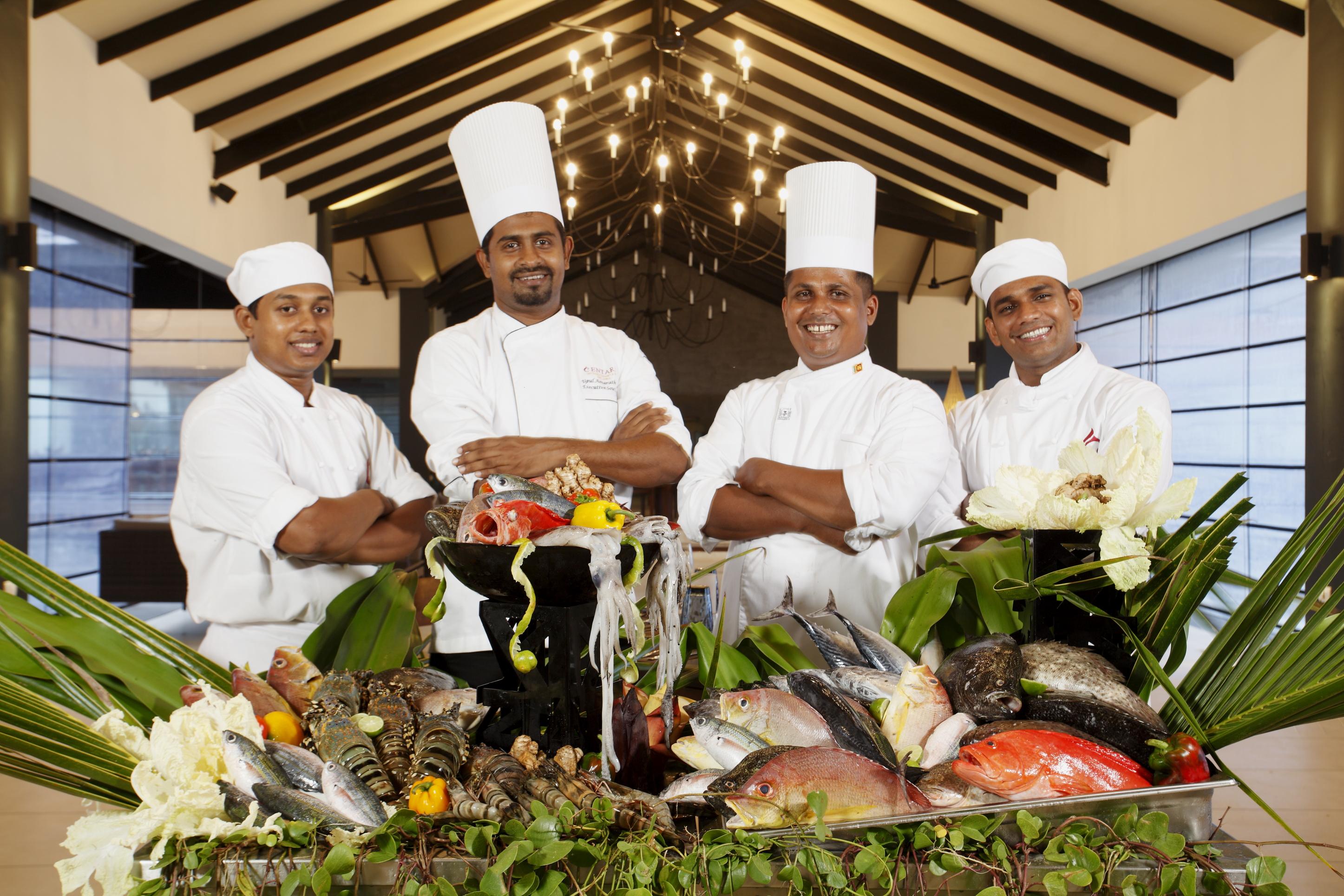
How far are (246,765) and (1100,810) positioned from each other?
0.71m

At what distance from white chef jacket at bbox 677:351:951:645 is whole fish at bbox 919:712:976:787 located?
2.03 feet

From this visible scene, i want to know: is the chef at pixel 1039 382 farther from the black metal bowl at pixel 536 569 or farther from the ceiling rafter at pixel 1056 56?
the ceiling rafter at pixel 1056 56

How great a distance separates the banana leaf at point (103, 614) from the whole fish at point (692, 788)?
513 millimetres

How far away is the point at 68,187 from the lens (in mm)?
4867

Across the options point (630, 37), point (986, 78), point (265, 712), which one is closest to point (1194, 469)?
point (986, 78)

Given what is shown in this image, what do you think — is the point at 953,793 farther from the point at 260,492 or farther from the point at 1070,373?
the point at 1070,373

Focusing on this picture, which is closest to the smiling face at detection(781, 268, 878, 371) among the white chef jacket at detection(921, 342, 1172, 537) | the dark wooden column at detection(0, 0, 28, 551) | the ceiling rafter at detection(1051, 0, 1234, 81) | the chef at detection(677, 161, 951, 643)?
the chef at detection(677, 161, 951, 643)

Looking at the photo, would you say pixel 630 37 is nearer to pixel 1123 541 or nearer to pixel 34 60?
pixel 34 60

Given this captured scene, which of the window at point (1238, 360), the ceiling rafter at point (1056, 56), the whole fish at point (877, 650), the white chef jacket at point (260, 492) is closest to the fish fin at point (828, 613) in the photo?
the whole fish at point (877, 650)

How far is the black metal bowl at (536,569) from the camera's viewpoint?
88 centimetres

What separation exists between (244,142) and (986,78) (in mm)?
5030

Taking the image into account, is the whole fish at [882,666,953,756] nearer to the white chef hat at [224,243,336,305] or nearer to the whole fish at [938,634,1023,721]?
the whole fish at [938,634,1023,721]

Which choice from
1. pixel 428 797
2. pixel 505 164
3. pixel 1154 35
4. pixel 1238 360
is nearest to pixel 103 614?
pixel 428 797

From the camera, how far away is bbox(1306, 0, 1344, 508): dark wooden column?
428cm
